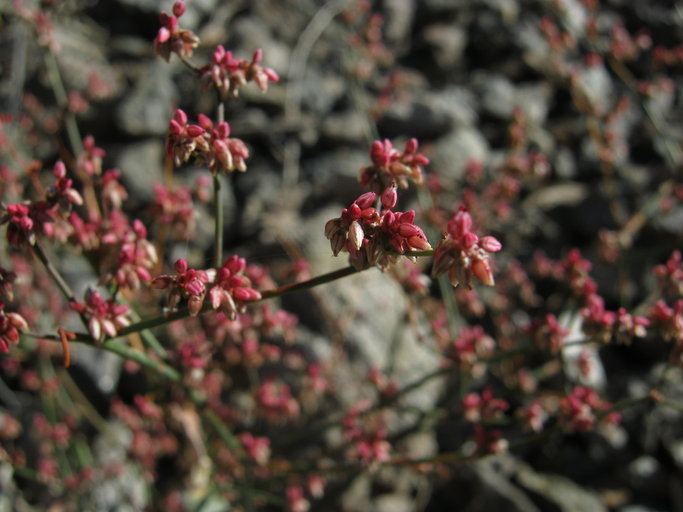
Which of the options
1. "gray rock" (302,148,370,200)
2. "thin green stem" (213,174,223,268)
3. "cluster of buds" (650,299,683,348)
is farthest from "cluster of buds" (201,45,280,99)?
"gray rock" (302,148,370,200)

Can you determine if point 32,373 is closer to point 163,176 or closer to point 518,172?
point 163,176

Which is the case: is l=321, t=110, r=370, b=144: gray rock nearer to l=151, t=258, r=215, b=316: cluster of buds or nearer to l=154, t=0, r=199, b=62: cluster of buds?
l=154, t=0, r=199, b=62: cluster of buds

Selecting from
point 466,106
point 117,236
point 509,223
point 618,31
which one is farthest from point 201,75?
point 618,31

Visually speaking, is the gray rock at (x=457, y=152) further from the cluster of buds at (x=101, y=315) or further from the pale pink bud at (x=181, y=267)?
the pale pink bud at (x=181, y=267)

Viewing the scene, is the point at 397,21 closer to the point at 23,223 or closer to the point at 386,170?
the point at 386,170

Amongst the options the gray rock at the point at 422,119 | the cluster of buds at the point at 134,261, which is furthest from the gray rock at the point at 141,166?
the cluster of buds at the point at 134,261
